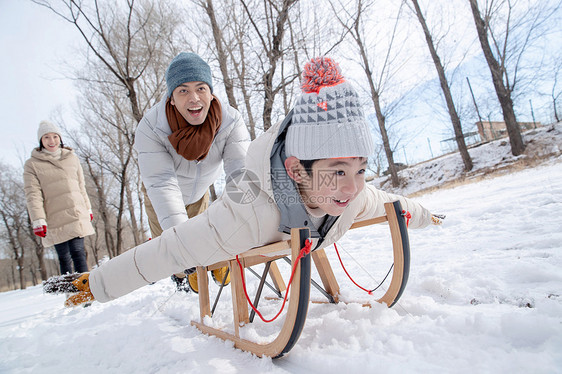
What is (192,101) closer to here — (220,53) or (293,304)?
(293,304)

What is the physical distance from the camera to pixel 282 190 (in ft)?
4.58

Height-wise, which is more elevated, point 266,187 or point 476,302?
point 266,187

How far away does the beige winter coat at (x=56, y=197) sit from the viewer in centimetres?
353

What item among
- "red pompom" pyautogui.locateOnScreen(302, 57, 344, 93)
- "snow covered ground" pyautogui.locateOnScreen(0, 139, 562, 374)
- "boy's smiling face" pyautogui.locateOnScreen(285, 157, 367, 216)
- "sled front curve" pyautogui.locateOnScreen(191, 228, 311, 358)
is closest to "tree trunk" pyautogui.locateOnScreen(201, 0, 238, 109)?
"snow covered ground" pyautogui.locateOnScreen(0, 139, 562, 374)

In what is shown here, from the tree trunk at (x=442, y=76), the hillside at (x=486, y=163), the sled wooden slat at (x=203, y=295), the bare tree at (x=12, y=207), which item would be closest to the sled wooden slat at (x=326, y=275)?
the sled wooden slat at (x=203, y=295)

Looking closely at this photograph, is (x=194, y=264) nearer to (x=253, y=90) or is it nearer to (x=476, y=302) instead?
(x=476, y=302)

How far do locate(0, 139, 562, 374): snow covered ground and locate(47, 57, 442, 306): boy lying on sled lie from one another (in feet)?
1.46

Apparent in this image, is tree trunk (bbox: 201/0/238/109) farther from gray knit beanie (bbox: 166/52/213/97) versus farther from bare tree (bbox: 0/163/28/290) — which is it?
bare tree (bbox: 0/163/28/290)

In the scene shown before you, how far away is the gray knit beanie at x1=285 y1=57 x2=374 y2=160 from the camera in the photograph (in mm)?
1393

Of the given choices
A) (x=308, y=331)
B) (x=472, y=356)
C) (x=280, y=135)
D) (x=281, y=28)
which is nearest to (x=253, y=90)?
(x=281, y=28)

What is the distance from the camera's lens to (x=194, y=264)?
1479 millimetres

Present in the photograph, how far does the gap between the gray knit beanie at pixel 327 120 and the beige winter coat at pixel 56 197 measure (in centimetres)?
325

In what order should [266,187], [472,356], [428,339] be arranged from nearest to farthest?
[472,356]
[428,339]
[266,187]

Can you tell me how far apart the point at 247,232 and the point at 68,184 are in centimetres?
336
